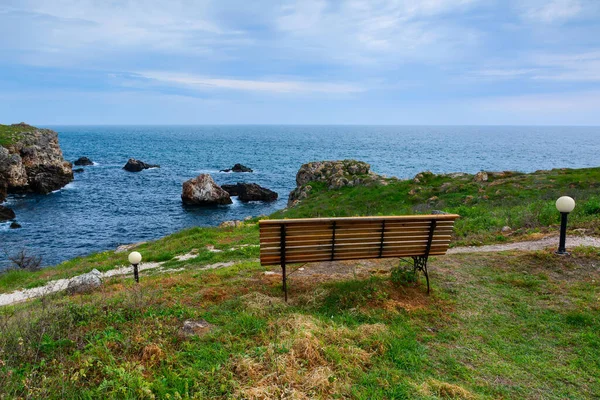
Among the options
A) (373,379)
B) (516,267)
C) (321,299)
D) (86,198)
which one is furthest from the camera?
(86,198)

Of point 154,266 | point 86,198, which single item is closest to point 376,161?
point 86,198

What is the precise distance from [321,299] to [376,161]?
94043mm

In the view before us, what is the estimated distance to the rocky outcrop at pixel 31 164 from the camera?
48.9 m

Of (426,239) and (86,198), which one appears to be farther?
(86,198)

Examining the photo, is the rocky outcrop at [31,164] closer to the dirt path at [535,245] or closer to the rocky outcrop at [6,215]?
the rocky outcrop at [6,215]

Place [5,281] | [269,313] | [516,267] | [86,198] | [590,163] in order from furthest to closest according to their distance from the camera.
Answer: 1. [590,163]
2. [86,198]
3. [5,281]
4. [516,267]
5. [269,313]

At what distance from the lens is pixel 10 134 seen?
58344 mm

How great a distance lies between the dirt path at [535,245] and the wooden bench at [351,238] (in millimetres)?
4705

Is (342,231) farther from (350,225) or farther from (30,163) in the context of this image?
(30,163)

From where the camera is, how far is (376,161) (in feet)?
322

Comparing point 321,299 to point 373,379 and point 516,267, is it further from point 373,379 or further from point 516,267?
point 516,267

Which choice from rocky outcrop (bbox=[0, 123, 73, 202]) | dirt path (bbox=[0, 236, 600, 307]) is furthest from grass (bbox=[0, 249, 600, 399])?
rocky outcrop (bbox=[0, 123, 73, 202])

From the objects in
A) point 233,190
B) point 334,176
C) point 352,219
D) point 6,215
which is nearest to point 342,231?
point 352,219

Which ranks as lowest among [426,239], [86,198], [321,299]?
[86,198]
